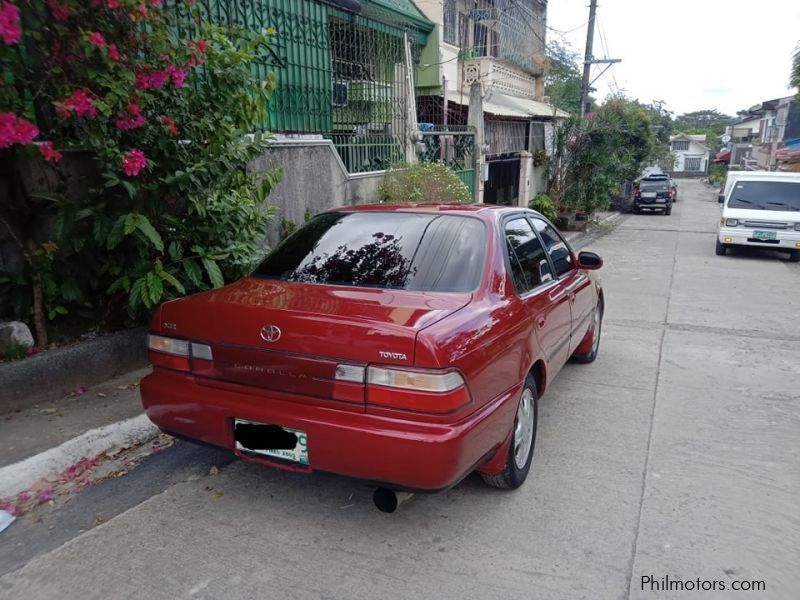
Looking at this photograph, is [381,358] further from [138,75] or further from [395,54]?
[395,54]

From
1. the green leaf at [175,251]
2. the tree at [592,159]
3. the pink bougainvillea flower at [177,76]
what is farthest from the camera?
the tree at [592,159]

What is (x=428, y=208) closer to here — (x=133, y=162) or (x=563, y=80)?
(x=133, y=162)

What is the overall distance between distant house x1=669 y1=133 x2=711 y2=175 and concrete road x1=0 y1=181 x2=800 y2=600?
286 ft

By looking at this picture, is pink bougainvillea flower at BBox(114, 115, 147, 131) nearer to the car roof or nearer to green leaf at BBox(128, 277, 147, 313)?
green leaf at BBox(128, 277, 147, 313)

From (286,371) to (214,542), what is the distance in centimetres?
93

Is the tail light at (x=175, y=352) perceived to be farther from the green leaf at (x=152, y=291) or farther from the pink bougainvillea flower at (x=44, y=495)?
the green leaf at (x=152, y=291)

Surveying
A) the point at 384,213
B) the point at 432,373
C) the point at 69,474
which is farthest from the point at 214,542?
the point at 384,213

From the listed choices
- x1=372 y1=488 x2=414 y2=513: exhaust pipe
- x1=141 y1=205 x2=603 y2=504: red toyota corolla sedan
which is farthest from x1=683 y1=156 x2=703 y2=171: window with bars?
x1=372 y1=488 x2=414 y2=513: exhaust pipe

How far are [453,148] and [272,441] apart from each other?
30.1ft

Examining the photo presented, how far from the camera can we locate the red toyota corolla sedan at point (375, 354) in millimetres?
2561

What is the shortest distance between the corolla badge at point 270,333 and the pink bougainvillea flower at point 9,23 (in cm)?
189

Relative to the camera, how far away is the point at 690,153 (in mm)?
82750

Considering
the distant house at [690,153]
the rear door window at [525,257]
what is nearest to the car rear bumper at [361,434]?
the rear door window at [525,257]

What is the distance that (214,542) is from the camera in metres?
2.85
